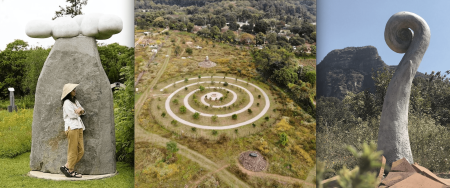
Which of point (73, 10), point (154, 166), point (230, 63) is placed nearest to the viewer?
point (154, 166)

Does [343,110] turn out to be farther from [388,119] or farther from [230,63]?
[230,63]

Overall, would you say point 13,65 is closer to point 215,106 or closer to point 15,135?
point 15,135

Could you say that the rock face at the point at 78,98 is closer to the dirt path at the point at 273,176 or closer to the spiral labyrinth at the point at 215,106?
the spiral labyrinth at the point at 215,106

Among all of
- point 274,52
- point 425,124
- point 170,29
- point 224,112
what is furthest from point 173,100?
point 425,124

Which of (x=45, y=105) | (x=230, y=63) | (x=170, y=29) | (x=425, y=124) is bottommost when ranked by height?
(x=425, y=124)

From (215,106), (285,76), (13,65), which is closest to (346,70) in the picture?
(285,76)

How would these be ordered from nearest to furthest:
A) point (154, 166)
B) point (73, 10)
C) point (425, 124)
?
point (154, 166) → point (425, 124) → point (73, 10)

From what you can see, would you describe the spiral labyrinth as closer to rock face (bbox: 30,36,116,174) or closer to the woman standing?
rock face (bbox: 30,36,116,174)
